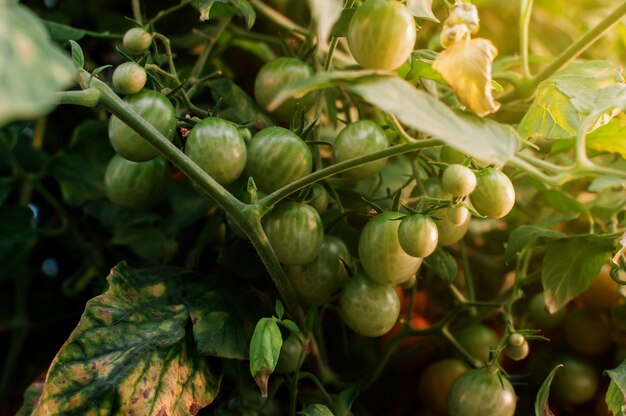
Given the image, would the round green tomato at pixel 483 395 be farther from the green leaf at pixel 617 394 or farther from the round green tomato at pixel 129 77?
the round green tomato at pixel 129 77

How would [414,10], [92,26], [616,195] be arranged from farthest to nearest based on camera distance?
[92,26]
[616,195]
[414,10]

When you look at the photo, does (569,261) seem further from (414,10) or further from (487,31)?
(487,31)

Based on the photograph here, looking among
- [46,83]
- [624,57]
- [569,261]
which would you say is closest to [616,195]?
[569,261]

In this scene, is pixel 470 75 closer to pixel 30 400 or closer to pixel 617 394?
pixel 617 394

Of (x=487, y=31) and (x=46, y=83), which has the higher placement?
(x=46, y=83)

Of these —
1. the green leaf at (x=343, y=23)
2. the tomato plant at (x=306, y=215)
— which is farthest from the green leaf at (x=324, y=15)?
the green leaf at (x=343, y=23)

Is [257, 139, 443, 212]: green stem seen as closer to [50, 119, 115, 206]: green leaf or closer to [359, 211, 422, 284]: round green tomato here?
[359, 211, 422, 284]: round green tomato

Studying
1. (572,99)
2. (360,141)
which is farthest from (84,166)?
(572,99)
